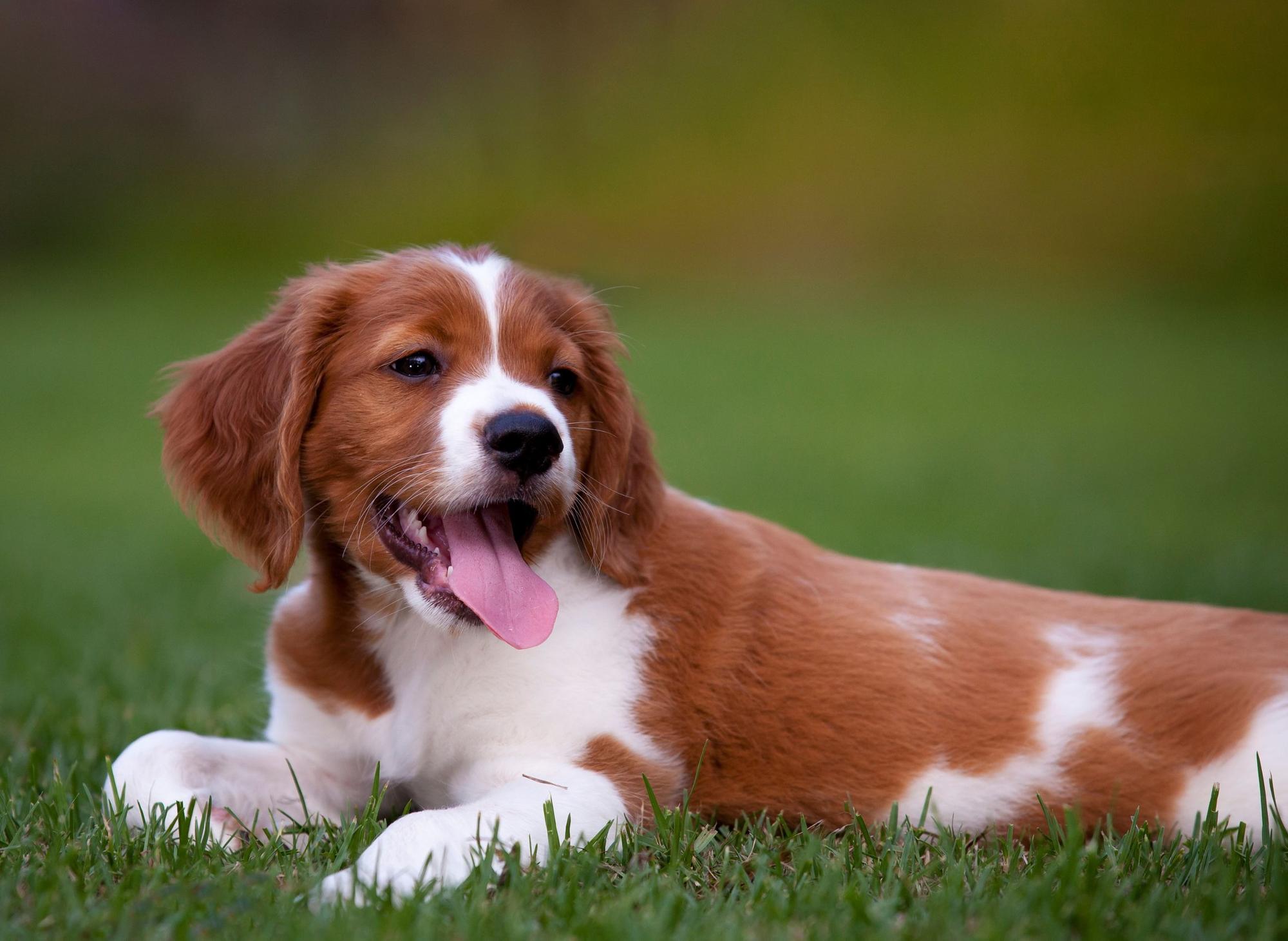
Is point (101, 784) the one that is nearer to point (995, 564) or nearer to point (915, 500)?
point (995, 564)

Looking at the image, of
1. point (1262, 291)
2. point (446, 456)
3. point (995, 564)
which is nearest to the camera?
point (446, 456)

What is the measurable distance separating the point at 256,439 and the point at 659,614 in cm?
128

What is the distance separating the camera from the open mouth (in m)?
3.78

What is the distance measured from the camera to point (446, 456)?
3.72m

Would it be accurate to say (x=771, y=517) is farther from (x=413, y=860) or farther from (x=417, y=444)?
(x=413, y=860)

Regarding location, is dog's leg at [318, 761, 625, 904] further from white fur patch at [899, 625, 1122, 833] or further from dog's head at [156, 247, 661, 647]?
white fur patch at [899, 625, 1122, 833]

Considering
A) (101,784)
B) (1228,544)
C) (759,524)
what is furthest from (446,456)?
(1228,544)

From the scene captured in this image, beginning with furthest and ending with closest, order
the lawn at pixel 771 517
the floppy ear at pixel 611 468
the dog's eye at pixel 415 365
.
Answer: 1. the floppy ear at pixel 611 468
2. the dog's eye at pixel 415 365
3. the lawn at pixel 771 517

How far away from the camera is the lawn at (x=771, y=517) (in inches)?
122

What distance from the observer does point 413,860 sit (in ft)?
10.8

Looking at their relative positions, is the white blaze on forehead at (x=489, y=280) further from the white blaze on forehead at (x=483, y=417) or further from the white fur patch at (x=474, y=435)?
the white fur patch at (x=474, y=435)

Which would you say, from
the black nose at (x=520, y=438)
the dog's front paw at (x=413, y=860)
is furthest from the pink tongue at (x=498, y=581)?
the dog's front paw at (x=413, y=860)

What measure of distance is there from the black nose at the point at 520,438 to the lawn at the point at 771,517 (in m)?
1.03

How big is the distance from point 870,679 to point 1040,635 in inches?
24.0
